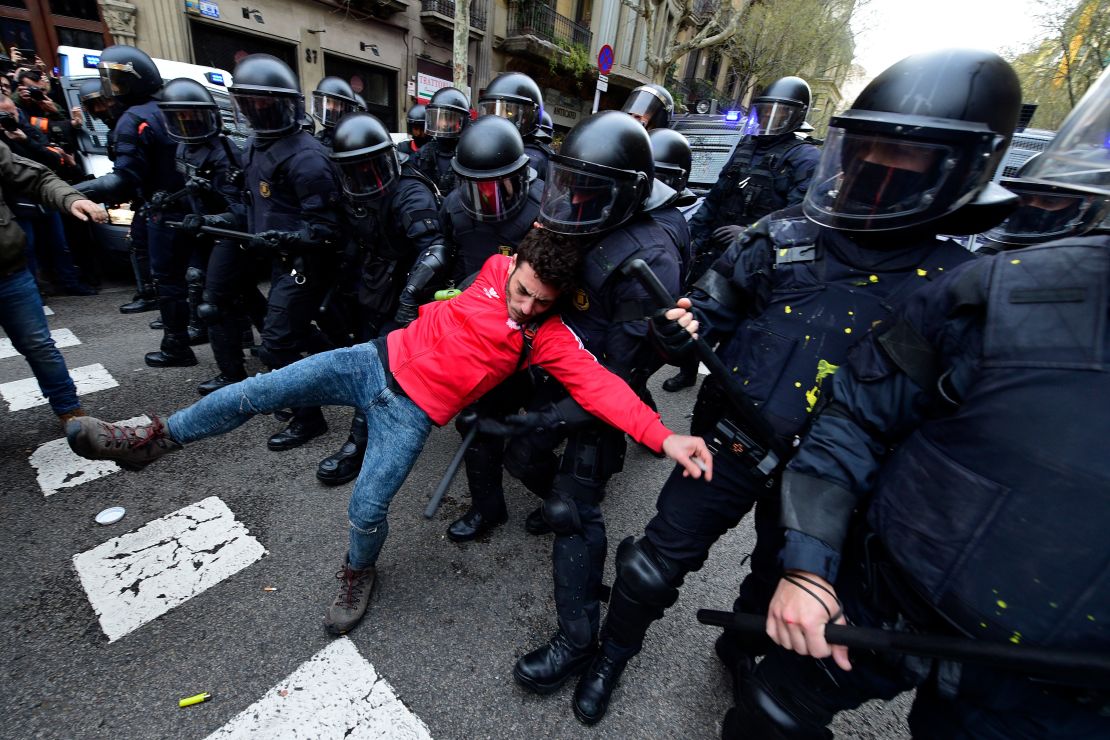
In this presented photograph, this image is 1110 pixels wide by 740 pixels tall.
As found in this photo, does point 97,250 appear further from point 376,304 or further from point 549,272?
point 549,272

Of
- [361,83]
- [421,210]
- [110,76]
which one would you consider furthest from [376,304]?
[361,83]

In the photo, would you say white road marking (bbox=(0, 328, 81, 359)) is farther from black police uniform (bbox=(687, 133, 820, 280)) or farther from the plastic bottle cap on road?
black police uniform (bbox=(687, 133, 820, 280))

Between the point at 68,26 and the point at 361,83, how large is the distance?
260 inches

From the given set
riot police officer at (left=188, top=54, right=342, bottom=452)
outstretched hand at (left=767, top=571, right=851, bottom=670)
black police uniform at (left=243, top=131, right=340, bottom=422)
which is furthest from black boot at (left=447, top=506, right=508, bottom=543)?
outstretched hand at (left=767, top=571, right=851, bottom=670)

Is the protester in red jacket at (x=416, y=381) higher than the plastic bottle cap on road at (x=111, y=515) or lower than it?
higher

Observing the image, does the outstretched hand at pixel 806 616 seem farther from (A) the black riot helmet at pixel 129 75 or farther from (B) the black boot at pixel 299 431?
(A) the black riot helmet at pixel 129 75

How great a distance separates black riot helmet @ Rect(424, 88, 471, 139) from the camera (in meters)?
5.28

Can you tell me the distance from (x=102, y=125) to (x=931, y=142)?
305 inches

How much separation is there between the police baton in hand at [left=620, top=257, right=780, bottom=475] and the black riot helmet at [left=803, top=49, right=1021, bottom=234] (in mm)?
521

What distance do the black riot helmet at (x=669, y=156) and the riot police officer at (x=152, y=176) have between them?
3707 mm

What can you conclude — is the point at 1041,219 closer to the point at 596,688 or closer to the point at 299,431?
the point at 596,688

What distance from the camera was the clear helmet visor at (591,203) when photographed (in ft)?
6.26

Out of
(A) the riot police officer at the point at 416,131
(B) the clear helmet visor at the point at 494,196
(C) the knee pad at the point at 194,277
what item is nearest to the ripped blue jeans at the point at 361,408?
(B) the clear helmet visor at the point at 494,196

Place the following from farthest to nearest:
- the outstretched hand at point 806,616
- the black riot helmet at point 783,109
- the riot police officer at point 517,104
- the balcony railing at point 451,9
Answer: the balcony railing at point 451,9 < the riot police officer at point 517,104 < the black riot helmet at point 783,109 < the outstretched hand at point 806,616
